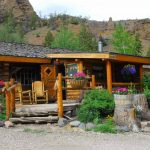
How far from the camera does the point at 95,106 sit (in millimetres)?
13258

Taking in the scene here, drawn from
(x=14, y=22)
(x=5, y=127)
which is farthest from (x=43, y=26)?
(x=5, y=127)

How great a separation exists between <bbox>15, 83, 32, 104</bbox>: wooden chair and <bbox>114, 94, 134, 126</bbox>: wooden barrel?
5.93 meters

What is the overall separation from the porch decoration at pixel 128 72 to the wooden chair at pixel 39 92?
4865 millimetres

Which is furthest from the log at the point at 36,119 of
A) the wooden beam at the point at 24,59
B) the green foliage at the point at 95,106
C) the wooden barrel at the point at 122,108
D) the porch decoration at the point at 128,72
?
the porch decoration at the point at 128,72

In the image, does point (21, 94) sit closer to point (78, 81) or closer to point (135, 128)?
point (78, 81)

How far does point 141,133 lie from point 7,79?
8516 mm

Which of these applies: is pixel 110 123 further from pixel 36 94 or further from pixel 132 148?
pixel 36 94

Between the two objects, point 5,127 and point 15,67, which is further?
point 15,67

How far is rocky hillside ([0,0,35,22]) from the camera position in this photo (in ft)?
249

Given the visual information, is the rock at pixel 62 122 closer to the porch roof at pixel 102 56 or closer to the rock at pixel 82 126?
the rock at pixel 82 126

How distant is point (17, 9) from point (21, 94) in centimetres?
6300

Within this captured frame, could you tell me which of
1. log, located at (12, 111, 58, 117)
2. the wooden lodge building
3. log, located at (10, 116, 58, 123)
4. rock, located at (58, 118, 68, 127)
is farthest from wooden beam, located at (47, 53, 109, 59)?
rock, located at (58, 118, 68, 127)

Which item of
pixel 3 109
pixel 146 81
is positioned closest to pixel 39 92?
pixel 3 109

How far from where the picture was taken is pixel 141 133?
12.2 meters
